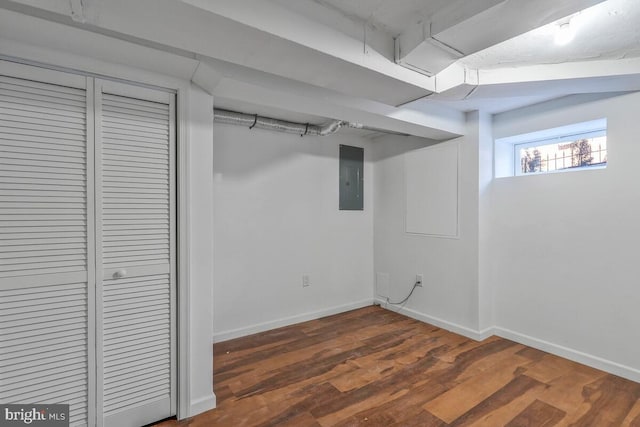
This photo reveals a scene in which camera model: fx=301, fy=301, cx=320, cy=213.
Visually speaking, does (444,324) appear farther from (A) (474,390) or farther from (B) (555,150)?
(B) (555,150)

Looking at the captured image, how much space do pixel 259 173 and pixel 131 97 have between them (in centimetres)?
151

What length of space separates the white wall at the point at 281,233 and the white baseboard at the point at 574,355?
1.62 m

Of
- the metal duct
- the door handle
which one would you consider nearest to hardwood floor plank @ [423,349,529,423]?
the door handle

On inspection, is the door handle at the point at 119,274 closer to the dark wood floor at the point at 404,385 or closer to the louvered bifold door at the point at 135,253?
the louvered bifold door at the point at 135,253

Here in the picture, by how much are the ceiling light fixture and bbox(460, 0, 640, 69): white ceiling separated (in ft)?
0.06

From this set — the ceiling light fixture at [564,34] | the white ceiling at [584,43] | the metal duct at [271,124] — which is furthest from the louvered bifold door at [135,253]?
the ceiling light fixture at [564,34]

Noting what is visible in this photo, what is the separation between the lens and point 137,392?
1732 millimetres

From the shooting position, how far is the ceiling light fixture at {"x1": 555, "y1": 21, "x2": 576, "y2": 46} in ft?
5.12

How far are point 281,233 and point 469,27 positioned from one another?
8.02 feet

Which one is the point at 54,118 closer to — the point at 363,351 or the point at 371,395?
the point at 371,395

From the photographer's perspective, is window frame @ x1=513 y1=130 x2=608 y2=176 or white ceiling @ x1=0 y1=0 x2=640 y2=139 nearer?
white ceiling @ x1=0 y1=0 x2=640 y2=139

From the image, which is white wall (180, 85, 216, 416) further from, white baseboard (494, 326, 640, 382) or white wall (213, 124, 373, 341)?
white baseboard (494, 326, 640, 382)

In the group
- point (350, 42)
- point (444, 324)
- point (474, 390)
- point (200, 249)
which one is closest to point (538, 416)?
point (474, 390)

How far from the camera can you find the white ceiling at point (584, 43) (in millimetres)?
1442
